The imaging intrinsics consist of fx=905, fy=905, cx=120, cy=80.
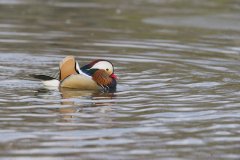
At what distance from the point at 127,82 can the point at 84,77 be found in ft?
3.45

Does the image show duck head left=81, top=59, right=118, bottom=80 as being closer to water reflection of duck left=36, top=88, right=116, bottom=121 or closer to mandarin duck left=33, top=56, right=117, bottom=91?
mandarin duck left=33, top=56, right=117, bottom=91

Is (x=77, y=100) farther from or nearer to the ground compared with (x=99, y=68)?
nearer to the ground

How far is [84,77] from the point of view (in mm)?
12289

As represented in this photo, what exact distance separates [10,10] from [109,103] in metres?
10.6

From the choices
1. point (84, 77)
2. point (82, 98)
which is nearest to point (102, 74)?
point (84, 77)

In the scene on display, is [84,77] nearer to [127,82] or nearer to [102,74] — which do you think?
[102,74]

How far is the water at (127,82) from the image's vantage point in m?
8.98

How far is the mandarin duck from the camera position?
1228 centimetres

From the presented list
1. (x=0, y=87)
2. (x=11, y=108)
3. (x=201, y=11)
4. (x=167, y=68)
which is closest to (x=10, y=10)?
(x=201, y=11)

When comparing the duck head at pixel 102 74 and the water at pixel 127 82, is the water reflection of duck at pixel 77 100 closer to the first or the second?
the water at pixel 127 82

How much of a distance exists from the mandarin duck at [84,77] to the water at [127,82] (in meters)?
0.17

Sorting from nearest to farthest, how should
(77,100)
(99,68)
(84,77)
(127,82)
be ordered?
(77,100)
(84,77)
(99,68)
(127,82)

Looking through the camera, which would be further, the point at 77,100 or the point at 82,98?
the point at 82,98

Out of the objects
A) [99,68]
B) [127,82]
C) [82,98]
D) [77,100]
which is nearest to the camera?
[77,100]
